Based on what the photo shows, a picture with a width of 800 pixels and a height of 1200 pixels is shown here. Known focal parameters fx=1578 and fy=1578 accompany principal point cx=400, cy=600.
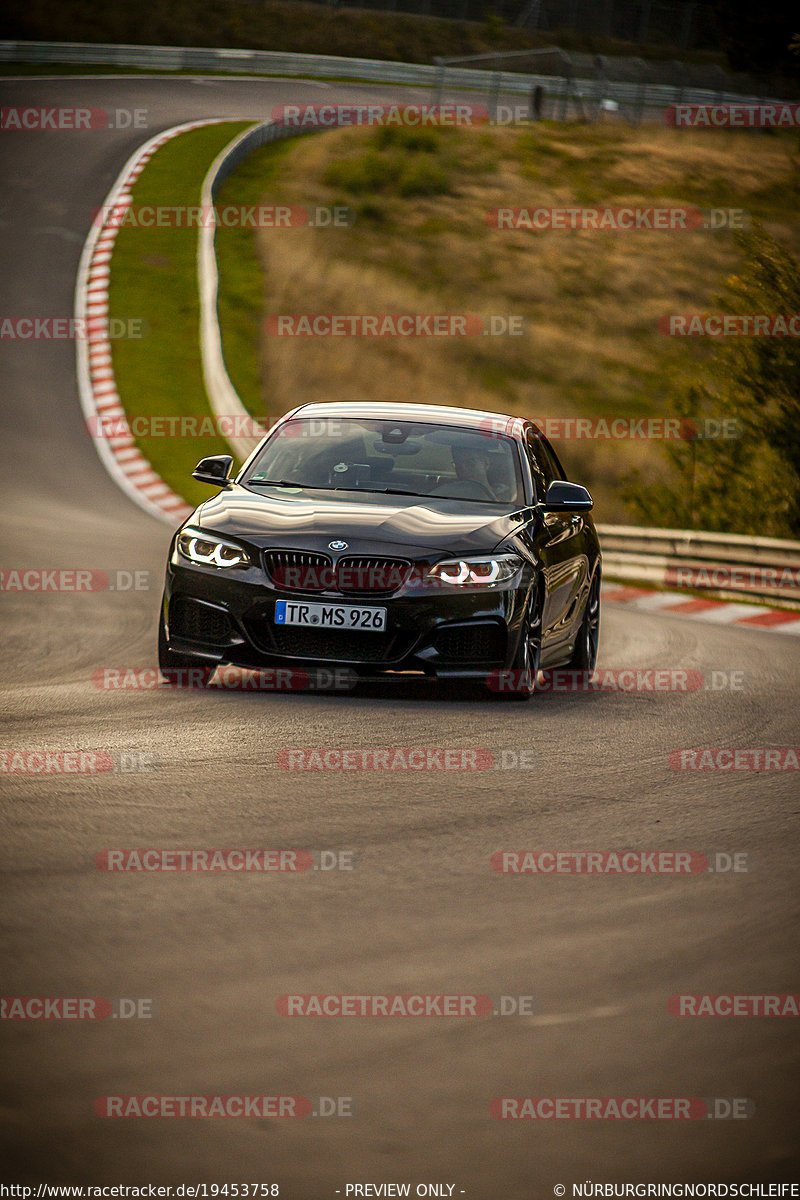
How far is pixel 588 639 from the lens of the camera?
1033 centimetres

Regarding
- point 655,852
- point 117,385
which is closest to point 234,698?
point 655,852

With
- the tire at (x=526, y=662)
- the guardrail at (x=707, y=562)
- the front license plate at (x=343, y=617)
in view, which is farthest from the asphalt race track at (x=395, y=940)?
the guardrail at (x=707, y=562)

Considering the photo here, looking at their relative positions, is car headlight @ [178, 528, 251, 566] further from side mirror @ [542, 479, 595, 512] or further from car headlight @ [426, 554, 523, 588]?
side mirror @ [542, 479, 595, 512]

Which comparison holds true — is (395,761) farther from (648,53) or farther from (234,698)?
(648,53)

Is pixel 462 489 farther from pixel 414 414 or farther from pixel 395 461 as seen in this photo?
pixel 414 414

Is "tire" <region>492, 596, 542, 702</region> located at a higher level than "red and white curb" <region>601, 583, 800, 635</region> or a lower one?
higher

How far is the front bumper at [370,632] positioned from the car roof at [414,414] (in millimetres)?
1848

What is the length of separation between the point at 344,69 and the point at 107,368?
113ft

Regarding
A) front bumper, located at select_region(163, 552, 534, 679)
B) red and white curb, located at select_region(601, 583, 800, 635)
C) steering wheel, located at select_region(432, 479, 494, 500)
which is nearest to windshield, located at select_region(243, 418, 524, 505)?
steering wheel, located at select_region(432, 479, 494, 500)

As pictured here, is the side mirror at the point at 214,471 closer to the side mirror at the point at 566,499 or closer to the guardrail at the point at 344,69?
the side mirror at the point at 566,499

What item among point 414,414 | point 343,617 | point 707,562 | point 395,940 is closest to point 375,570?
point 343,617

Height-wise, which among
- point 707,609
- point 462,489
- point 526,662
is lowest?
point 707,609

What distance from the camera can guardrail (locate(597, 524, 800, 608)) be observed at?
17.1 metres

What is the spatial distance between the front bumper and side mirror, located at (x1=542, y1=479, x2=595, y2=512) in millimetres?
1068
